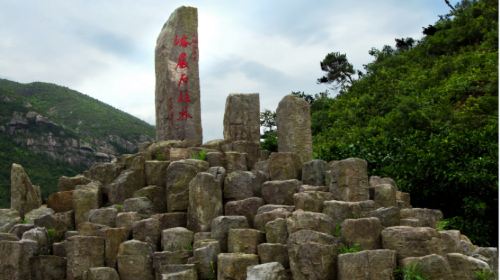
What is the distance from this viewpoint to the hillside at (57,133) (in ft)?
110

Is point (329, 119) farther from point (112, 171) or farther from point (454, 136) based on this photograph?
point (112, 171)

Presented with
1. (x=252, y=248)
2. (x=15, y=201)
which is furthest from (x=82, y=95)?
(x=252, y=248)

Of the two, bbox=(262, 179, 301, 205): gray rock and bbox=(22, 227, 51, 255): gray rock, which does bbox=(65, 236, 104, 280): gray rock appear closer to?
bbox=(22, 227, 51, 255): gray rock

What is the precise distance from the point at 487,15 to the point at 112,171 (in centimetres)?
2334

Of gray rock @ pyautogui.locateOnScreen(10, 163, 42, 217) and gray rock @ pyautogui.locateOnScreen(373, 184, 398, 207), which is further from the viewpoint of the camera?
gray rock @ pyautogui.locateOnScreen(10, 163, 42, 217)

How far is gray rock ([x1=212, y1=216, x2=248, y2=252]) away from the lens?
9055mm

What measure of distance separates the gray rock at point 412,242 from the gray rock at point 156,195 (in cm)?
408

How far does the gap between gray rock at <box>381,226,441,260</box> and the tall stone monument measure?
219 inches

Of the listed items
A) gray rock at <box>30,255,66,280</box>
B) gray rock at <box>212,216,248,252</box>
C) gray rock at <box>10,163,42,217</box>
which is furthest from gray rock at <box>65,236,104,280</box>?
gray rock at <box>10,163,42,217</box>

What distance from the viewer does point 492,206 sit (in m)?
13.0

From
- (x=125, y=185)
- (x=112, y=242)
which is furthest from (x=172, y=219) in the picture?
(x=125, y=185)

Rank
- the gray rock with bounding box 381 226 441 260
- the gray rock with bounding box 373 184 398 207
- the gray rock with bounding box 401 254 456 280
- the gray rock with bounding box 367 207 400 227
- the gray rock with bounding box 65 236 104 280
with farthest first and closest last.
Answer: the gray rock with bounding box 373 184 398 207 → the gray rock with bounding box 65 236 104 280 → the gray rock with bounding box 367 207 400 227 → the gray rock with bounding box 381 226 441 260 → the gray rock with bounding box 401 254 456 280

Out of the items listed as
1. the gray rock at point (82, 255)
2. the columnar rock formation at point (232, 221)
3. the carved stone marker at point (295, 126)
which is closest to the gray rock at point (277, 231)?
the columnar rock formation at point (232, 221)

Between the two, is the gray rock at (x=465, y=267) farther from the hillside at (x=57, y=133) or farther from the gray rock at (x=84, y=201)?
the hillside at (x=57, y=133)
